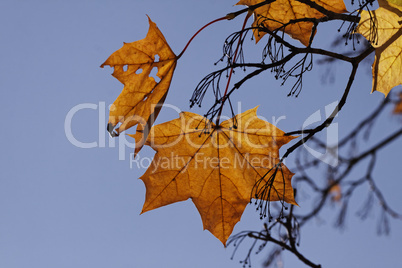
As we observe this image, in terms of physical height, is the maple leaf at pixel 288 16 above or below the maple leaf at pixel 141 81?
above

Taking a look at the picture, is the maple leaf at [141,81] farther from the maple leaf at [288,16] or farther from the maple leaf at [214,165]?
the maple leaf at [288,16]

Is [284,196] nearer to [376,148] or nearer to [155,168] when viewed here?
[155,168]

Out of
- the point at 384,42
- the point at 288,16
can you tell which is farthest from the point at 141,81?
the point at 384,42

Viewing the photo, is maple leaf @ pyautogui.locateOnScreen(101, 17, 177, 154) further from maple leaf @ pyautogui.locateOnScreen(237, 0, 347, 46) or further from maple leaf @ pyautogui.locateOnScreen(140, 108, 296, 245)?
maple leaf @ pyautogui.locateOnScreen(237, 0, 347, 46)

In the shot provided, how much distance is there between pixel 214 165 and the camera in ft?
4.78

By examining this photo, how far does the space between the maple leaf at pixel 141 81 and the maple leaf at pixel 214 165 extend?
15 cm

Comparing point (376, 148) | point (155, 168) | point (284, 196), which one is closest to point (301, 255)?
point (284, 196)

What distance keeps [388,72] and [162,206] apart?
861mm

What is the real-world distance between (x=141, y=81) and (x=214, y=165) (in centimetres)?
42

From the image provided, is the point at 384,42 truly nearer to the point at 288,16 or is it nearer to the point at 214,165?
the point at 288,16

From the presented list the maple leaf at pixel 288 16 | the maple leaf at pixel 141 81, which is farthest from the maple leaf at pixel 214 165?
the maple leaf at pixel 288 16

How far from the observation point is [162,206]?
139 centimetres

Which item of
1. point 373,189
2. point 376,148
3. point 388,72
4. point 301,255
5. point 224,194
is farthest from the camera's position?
point 373,189

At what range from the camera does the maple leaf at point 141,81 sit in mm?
1229
